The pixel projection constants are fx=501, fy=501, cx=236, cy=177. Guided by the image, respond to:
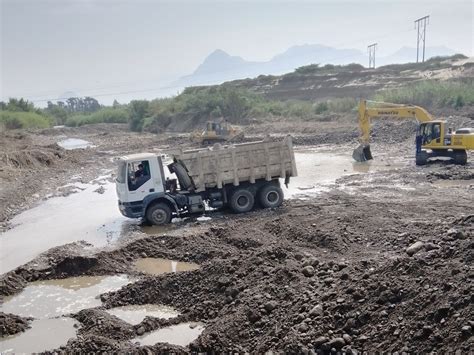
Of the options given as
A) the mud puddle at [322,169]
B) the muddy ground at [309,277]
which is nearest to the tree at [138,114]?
the mud puddle at [322,169]

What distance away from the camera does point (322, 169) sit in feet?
77.4

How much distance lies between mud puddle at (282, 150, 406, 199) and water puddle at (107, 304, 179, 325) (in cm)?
911

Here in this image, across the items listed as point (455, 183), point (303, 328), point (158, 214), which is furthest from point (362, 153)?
point (303, 328)

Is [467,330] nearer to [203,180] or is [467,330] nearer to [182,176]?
[203,180]

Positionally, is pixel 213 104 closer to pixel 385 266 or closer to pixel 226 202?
pixel 226 202

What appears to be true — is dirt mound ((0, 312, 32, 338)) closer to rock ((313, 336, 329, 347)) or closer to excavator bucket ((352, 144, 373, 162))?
rock ((313, 336, 329, 347))

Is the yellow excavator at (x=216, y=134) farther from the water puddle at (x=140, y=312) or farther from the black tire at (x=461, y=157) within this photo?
the water puddle at (x=140, y=312)

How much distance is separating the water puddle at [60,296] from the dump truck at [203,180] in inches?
144

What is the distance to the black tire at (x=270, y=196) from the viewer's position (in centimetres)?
1545

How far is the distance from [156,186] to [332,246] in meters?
5.86

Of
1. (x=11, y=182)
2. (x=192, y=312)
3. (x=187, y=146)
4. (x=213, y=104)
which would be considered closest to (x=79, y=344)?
(x=192, y=312)

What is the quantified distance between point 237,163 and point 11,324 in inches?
317

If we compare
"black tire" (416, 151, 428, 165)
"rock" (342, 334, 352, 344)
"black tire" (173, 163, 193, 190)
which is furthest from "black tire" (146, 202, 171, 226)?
"black tire" (416, 151, 428, 165)

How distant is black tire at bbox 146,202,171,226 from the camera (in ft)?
47.3
